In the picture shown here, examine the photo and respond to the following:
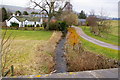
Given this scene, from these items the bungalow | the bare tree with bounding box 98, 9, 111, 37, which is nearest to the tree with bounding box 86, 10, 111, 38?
the bare tree with bounding box 98, 9, 111, 37

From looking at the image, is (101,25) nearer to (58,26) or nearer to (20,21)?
(58,26)

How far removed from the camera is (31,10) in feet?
55.8

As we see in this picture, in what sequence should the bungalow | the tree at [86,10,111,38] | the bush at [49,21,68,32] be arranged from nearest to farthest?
the bungalow → the tree at [86,10,111,38] → the bush at [49,21,68,32]

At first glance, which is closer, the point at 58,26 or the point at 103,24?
the point at 103,24

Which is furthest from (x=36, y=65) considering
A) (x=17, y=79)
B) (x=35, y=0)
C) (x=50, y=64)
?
(x=35, y=0)

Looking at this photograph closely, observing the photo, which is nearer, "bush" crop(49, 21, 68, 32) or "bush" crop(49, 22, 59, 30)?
"bush" crop(49, 21, 68, 32)

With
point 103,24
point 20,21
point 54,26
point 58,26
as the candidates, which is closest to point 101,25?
point 103,24

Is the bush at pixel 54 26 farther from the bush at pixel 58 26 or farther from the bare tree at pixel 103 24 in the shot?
the bare tree at pixel 103 24

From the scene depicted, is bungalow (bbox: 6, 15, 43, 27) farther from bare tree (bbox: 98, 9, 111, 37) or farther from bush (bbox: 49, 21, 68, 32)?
bare tree (bbox: 98, 9, 111, 37)

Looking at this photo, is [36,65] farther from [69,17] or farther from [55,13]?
[69,17]

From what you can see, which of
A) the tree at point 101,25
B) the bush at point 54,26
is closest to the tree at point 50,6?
the bush at point 54,26

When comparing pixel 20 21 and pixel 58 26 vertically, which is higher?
pixel 20 21

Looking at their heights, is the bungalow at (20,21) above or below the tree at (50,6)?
below

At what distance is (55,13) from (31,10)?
12.9 feet
